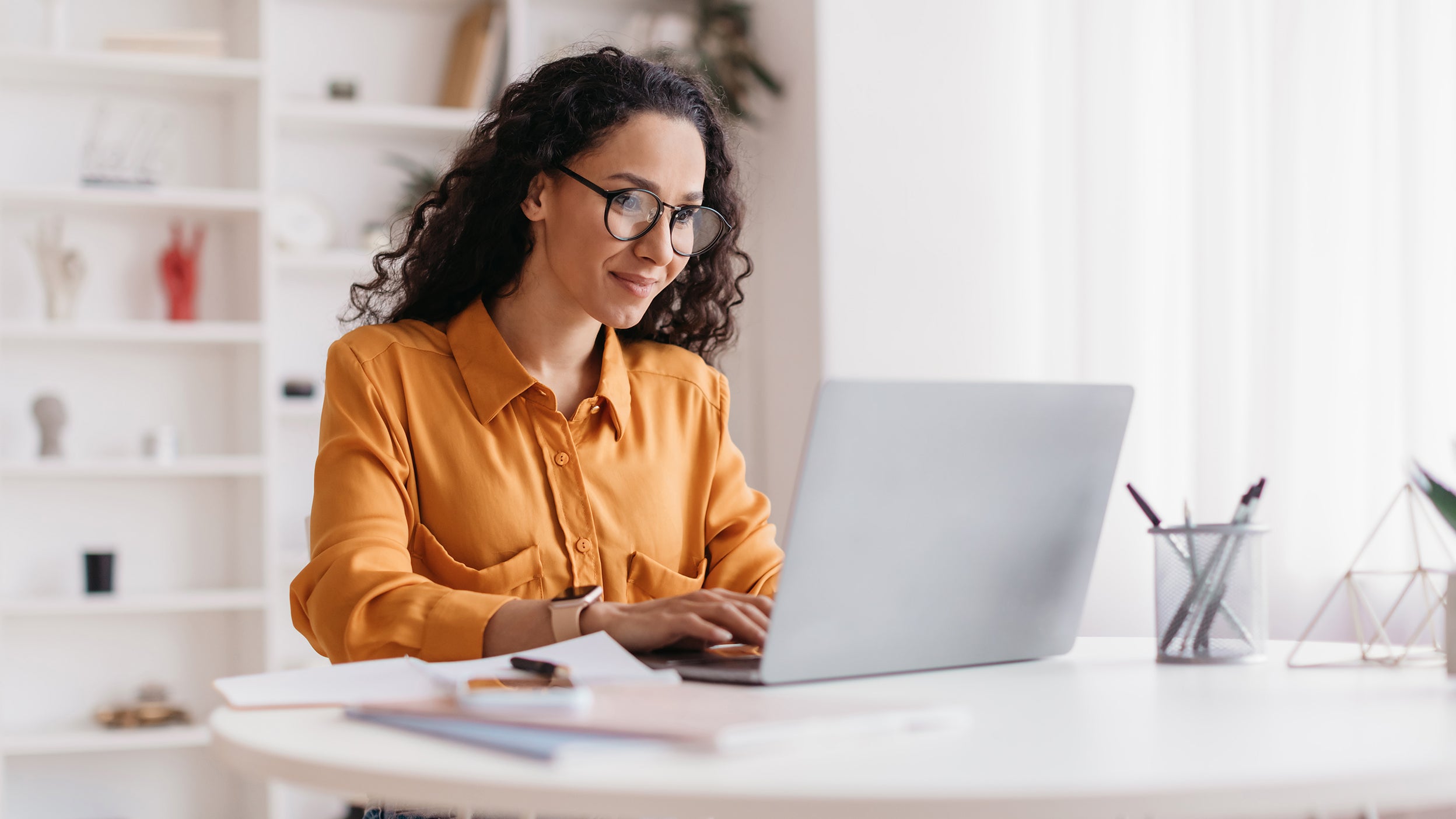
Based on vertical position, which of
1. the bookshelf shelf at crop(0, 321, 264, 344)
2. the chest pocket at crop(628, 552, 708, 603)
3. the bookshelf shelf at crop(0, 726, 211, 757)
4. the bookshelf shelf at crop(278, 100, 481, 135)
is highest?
the bookshelf shelf at crop(278, 100, 481, 135)

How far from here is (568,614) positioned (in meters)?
1.10

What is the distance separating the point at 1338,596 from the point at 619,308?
65.4 inches

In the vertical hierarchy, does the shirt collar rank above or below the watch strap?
above

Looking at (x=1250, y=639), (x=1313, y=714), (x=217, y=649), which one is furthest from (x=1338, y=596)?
(x=217, y=649)

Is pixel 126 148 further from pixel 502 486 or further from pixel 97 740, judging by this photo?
pixel 502 486

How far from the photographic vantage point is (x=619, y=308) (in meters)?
1.52

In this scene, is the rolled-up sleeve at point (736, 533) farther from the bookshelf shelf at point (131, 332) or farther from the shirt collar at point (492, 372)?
the bookshelf shelf at point (131, 332)

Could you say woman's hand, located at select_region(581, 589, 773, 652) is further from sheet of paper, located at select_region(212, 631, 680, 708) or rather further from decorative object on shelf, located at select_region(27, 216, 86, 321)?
decorative object on shelf, located at select_region(27, 216, 86, 321)

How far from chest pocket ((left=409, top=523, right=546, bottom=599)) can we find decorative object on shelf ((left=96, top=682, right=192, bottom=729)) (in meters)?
2.19

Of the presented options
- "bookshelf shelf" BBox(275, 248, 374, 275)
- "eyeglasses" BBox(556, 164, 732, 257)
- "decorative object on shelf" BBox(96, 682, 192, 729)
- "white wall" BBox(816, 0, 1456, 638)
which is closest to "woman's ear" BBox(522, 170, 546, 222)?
"eyeglasses" BBox(556, 164, 732, 257)

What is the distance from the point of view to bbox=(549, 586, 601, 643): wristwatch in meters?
1.10

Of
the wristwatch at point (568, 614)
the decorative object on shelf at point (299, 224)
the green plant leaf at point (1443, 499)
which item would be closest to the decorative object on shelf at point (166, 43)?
the decorative object on shelf at point (299, 224)

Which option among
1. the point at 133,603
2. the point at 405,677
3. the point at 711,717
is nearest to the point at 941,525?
the point at 711,717

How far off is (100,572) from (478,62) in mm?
1620
